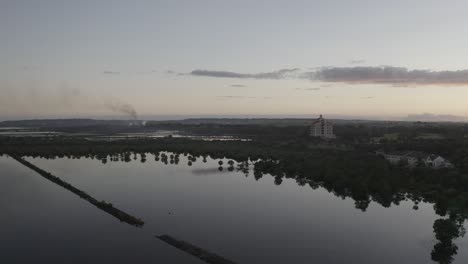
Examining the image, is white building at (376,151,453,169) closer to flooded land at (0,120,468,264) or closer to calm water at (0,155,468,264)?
flooded land at (0,120,468,264)

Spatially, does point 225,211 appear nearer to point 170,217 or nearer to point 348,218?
point 170,217

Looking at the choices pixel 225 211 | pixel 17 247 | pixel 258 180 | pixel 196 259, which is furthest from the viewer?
pixel 258 180

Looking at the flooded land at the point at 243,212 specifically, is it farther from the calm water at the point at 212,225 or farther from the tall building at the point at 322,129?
the tall building at the point at 322,129

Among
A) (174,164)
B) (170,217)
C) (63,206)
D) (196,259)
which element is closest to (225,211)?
(170,217)

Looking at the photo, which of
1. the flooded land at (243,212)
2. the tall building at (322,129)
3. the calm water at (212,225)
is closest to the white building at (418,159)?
the flooded land at (243,212)

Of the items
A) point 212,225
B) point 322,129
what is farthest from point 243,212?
Result: point 322,129

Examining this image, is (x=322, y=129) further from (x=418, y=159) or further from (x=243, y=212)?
(x=243, y=212)

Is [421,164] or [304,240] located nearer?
[304,240]

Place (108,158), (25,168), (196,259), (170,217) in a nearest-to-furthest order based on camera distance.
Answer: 1. (196,259)
2. (170,217)
3. (25,168)
4. (108,158)
